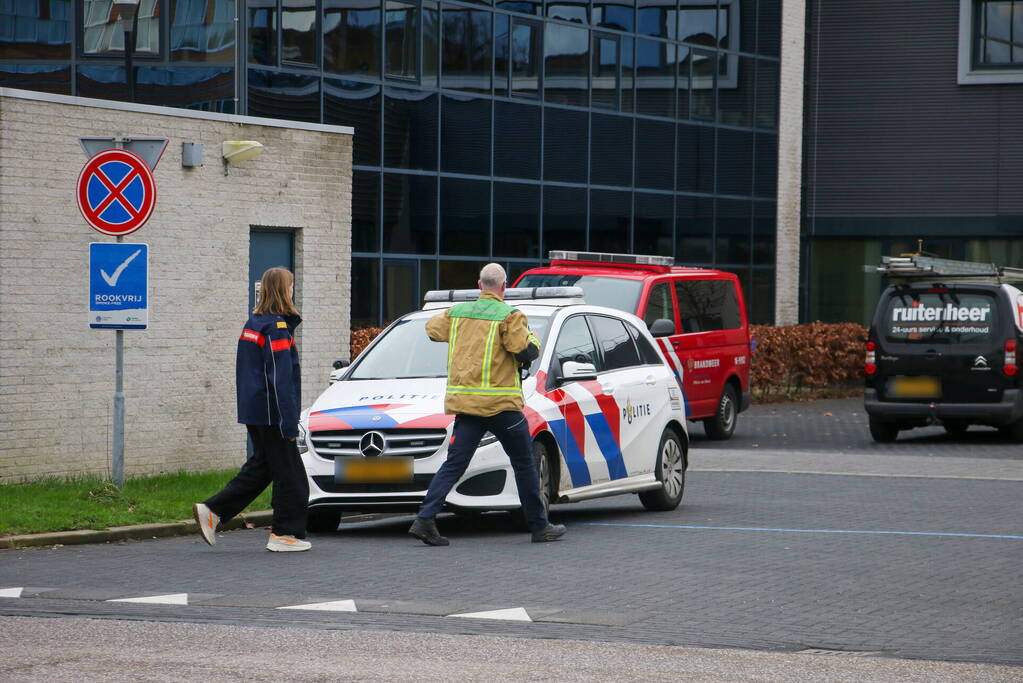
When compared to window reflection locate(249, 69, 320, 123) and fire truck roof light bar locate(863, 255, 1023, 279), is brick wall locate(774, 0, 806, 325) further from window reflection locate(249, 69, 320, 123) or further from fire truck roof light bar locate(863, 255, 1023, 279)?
fire truck roof light bar locate(863, 255, 1023, 279)

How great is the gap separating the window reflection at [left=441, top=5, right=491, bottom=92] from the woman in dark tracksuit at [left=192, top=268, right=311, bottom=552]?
647 inches

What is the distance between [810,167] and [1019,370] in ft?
55.7

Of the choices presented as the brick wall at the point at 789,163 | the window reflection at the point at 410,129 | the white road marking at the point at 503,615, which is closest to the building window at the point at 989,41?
the brick wall at the point at 789,163

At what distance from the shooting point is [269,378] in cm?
1028

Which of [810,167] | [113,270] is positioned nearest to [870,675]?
[113,270]

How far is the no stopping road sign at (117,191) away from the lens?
12.0 meters

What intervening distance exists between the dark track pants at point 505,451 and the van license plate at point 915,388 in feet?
31.5

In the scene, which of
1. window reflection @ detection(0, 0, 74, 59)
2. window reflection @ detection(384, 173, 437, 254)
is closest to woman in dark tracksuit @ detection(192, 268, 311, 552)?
window reflection @ detection(0, 0, 74, 59)

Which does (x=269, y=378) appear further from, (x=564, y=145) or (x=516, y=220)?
(x=564, y=145)

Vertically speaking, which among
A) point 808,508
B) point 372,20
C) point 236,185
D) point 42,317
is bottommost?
point 808,508

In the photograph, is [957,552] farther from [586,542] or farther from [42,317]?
[42,317]

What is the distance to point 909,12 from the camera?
34375 millimetres

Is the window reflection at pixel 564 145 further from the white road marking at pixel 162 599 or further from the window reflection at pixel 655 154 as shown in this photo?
the white road marking at pixel 162 599

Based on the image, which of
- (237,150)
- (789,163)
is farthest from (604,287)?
(789,163)
